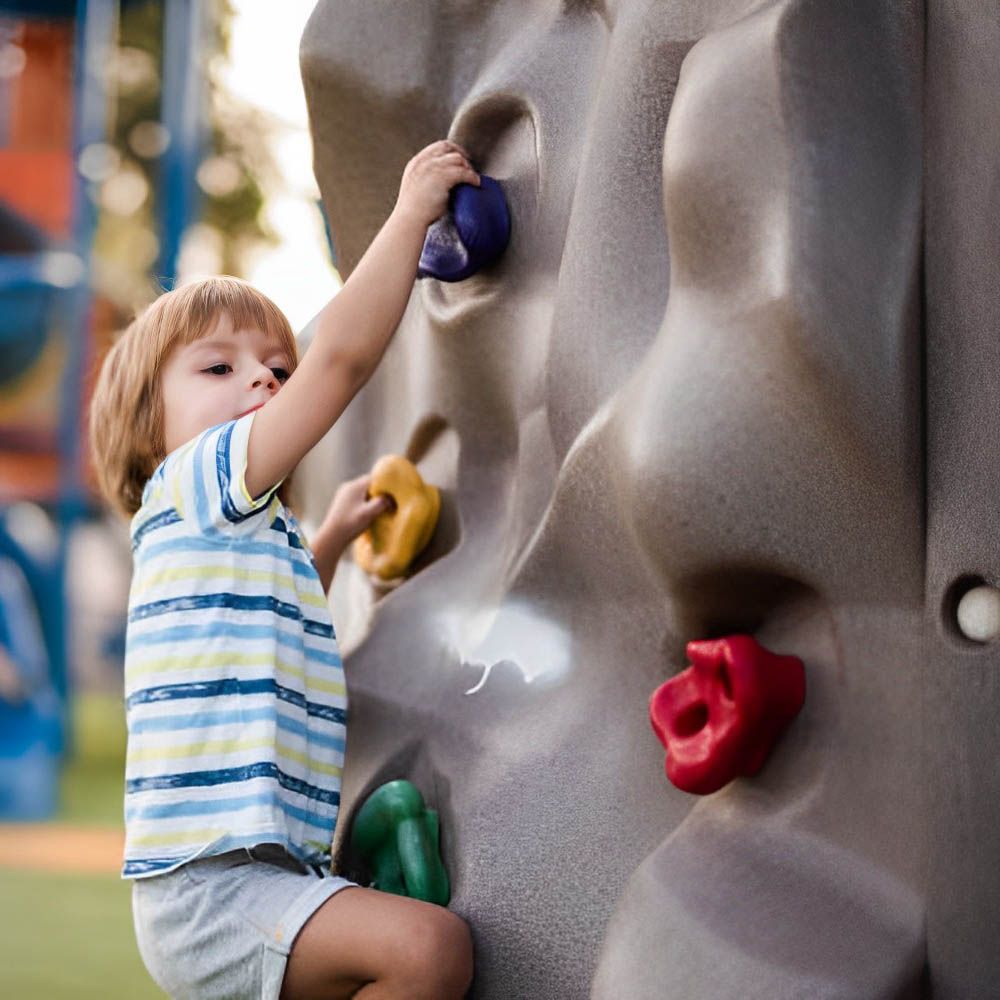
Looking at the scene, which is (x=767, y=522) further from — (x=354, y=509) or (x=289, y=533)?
(x=354, y=509)

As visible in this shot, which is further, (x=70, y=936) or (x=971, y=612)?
(x=70, y=936)

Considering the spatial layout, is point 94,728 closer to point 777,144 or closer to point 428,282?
point 428,282

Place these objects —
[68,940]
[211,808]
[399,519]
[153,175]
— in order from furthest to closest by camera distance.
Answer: [153,175]
[68,940]
[399,519]
[211,808]

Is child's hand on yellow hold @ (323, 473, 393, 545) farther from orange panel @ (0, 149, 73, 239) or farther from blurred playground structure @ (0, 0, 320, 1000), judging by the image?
orange panel @ (0, 149, 73, 239)

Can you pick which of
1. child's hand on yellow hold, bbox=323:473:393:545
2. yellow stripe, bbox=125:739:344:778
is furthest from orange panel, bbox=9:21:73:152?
yellow stripe, bbox=125:739:344:778

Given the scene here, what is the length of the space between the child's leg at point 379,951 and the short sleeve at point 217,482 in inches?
14.2

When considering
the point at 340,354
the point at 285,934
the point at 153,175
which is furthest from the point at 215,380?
the point at 153,175

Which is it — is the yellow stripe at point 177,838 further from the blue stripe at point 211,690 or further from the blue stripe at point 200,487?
the blue stripe at point 200,487

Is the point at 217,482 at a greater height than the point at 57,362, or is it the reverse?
the point at 57,362

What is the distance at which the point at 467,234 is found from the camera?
1495 millimetres

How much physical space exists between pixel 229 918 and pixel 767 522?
1.96 ft

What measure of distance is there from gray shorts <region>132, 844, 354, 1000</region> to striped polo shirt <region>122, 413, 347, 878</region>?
22mm

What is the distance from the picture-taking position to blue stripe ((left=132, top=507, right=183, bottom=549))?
1496 millimetres

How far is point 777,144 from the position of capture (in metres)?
1.12
